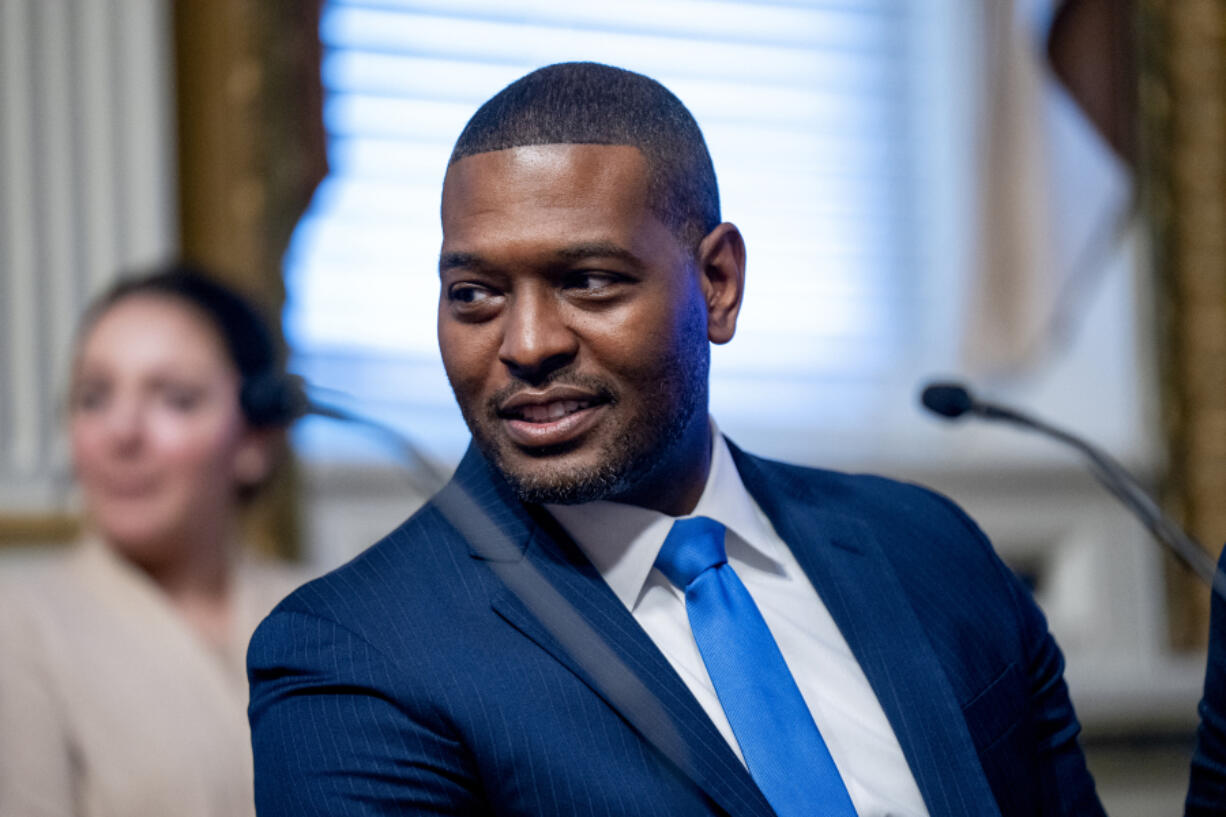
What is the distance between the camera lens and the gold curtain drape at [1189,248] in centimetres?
335

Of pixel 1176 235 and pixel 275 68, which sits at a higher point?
pixel 275 68

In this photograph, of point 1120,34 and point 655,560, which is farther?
point 1120,34

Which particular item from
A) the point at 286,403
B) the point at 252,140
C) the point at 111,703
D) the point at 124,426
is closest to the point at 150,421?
the point at 124,426

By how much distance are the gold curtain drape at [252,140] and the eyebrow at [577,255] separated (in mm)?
1793

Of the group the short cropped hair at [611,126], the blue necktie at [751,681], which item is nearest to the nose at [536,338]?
the short cropped hair at [611,126]

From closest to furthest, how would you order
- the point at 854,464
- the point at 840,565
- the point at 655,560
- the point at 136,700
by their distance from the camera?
the point at 655,560
the point at 840,565
the point at 136,700
the point at 854,464

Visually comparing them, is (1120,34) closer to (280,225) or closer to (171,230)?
(280,225)

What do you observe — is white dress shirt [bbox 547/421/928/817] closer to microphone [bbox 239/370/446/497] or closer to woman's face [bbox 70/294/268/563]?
microphone [bbox 239/370/446/497]

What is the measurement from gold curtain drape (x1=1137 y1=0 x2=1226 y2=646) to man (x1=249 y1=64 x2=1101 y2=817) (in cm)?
238

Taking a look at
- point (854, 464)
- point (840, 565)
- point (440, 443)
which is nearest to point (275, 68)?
point (440, 443)

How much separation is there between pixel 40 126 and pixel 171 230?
1.09 feet

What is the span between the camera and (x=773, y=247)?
3.37 meters

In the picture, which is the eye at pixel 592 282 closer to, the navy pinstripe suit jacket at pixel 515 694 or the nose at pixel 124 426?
the navy pinstripe suit jacket at pixel 515 694

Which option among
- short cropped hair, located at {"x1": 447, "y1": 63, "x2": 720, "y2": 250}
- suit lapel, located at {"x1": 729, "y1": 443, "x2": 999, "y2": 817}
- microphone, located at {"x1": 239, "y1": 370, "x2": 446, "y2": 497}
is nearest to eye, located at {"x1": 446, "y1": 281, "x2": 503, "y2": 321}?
short cropped hair, located at {"x1": 447, "y1": 63, "x2": 720, "y2": 250}
